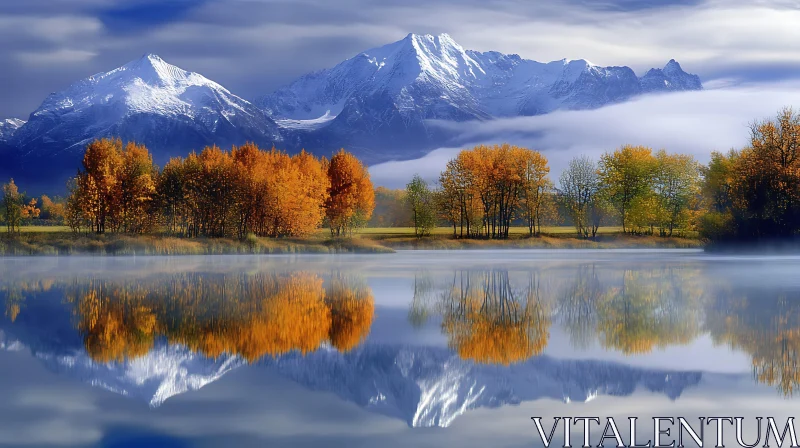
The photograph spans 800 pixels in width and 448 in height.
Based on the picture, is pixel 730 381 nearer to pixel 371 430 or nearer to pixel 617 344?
pixel 617 344

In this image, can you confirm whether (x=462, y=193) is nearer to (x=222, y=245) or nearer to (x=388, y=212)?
(x=222, y=245)

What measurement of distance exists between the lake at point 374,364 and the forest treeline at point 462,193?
155ft

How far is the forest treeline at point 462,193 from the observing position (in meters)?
73.4

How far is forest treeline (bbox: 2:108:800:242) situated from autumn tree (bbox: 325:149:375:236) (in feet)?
0.44

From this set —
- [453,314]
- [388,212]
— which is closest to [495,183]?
[388,212]

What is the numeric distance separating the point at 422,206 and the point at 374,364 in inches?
3661

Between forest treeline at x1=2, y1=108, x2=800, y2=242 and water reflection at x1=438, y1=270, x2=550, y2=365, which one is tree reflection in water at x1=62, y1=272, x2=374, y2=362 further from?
forest treeline at x1=2, y1=108, x2=800, y2=242

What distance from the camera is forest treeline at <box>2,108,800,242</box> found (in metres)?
73.4

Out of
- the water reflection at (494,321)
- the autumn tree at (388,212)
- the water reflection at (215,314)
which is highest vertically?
the autumn tree at (388,212)

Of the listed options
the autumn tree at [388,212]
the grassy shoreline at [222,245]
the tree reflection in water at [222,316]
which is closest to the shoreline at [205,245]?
the grassy shoreline at [222,245]

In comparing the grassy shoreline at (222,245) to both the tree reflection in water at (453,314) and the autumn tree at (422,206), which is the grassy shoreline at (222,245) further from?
the tree reflection in water at (453,314)

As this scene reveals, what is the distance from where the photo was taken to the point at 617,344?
61.0ft

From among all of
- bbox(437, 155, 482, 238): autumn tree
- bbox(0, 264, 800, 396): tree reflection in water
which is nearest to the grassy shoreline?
bbox(437, 155, 482, 238): autumn tree

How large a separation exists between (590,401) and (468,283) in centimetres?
2426
